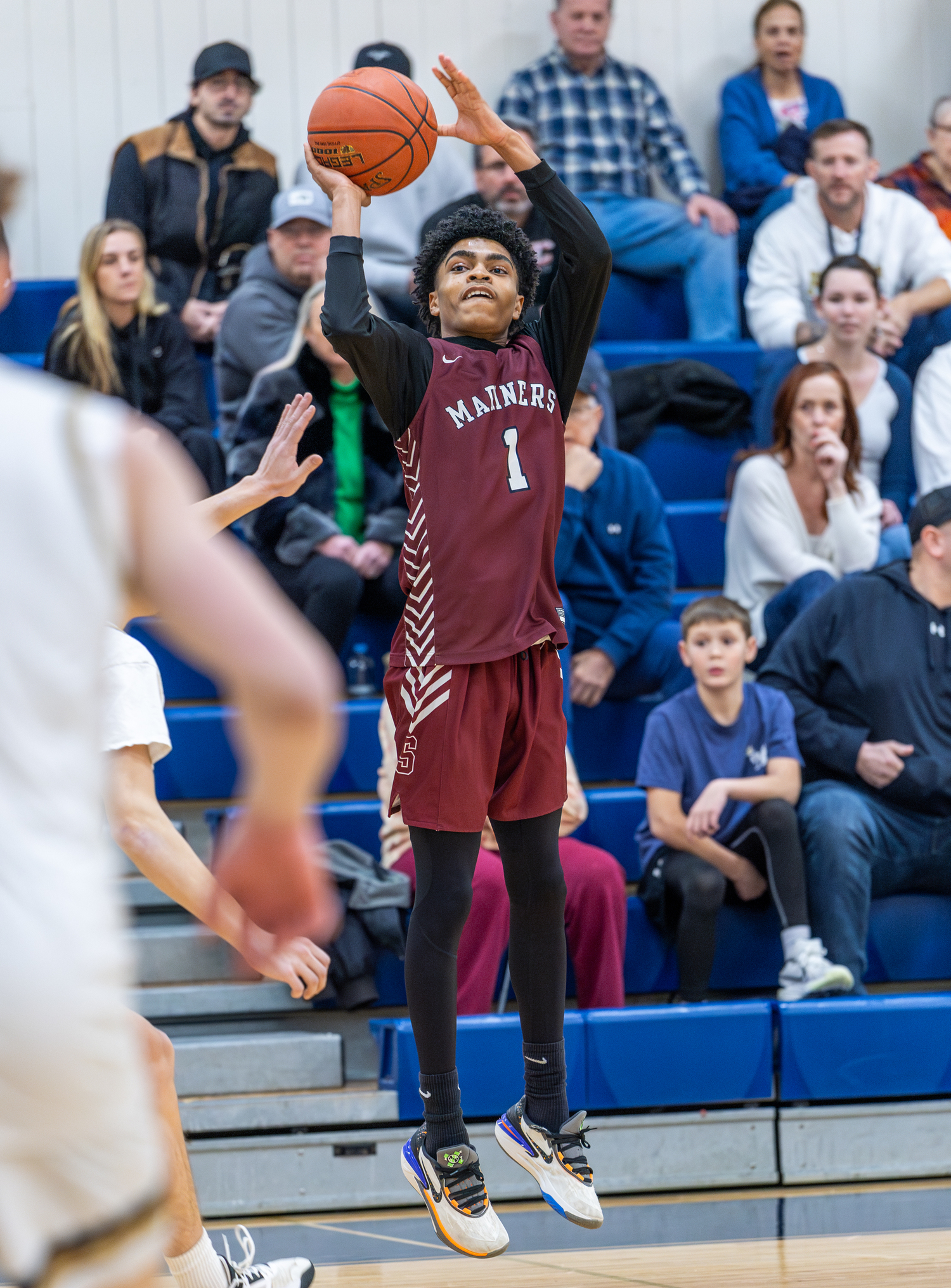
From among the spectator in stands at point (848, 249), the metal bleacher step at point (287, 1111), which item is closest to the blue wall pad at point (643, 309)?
the spectator in stands at point (848, 249)

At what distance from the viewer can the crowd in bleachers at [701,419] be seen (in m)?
4.84

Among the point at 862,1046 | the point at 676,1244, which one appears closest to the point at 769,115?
the point at 862,1046

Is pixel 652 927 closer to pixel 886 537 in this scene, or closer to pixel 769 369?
pixel 886 537

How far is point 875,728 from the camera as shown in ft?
17.0

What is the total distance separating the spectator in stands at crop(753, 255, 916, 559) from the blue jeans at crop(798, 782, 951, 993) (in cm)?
170

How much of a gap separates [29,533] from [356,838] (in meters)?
3.89

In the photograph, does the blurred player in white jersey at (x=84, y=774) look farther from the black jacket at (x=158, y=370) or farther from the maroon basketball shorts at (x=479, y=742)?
the black jacket at (x=158, y=370)

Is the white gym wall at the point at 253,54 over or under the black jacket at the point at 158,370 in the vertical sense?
over

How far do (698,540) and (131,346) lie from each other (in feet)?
8.42

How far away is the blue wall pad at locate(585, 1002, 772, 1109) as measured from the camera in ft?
14.8

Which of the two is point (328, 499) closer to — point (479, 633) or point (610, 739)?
point (610, 739)

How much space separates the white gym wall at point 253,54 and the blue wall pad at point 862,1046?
18.5ft

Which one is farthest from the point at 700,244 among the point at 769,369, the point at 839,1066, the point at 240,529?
the point at 839,1066

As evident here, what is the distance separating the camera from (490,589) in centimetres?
309
